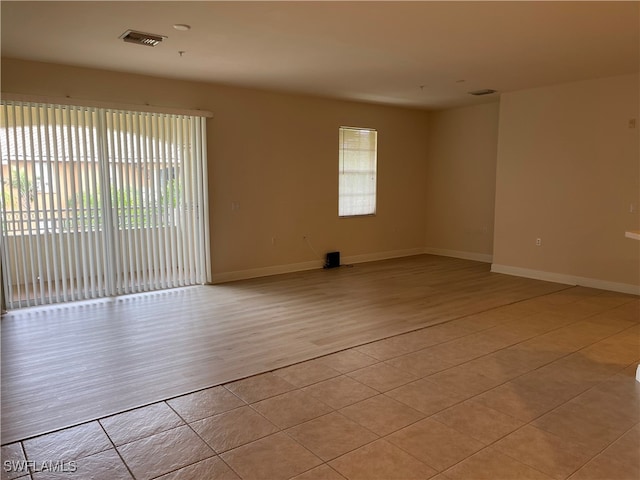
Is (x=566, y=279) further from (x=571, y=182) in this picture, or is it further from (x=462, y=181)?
(x=462, y=181)

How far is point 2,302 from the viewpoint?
4.78 m

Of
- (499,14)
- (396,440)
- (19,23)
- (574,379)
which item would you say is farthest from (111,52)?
(574,379)

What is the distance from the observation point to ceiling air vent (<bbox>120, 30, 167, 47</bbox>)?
3844 mm

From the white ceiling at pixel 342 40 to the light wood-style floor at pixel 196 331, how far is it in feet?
8.54

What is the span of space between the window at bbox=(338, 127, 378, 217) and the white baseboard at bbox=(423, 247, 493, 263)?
157 centimetres

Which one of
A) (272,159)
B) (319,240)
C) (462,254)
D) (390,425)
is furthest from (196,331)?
(462,254)

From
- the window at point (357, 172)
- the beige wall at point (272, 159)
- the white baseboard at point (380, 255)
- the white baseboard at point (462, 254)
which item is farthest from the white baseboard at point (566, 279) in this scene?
the window at point (357, 172)

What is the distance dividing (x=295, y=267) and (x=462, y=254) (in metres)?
3.18

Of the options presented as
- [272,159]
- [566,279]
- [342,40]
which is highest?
[342,40]

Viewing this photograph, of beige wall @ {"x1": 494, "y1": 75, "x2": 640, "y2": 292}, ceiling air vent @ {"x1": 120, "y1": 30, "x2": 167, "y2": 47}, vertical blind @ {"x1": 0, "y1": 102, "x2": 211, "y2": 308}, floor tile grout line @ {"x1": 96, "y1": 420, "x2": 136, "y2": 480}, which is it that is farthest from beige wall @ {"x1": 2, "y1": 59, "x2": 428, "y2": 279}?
floor tile grout line @ {"x1": 96, "y1": 420, "x2": 136, "y2": 480}

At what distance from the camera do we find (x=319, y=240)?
739 cm

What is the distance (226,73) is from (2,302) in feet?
11.4

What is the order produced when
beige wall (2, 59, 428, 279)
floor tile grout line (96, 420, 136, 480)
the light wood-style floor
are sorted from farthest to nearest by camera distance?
beige wall (2, 59, 428, 279)
the light wood-style floor
floor tile grout line (96, 420, 136, 480)

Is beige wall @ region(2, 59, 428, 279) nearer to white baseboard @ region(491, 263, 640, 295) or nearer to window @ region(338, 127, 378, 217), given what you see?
window @ region(338, 127, 378, 217)
